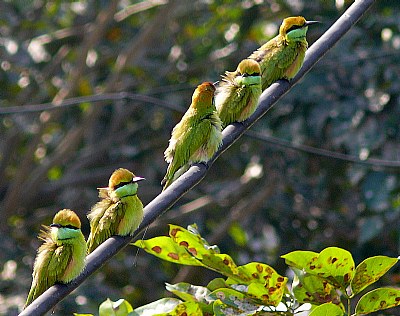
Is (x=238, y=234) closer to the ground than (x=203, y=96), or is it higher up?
closer to the ground

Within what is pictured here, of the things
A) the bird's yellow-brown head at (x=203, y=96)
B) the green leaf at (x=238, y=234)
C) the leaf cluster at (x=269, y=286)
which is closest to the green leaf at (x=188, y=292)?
the leaf cluster at (x=269, y=286)

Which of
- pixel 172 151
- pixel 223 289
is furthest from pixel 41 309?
pixel 172 151

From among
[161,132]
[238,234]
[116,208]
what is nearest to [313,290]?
[116,208]

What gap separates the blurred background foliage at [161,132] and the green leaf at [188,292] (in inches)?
96.3

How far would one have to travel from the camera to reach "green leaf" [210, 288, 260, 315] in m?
1.43

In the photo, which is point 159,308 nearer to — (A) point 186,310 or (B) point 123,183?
(A) point 186,310

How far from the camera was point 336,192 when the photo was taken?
4.52 meters

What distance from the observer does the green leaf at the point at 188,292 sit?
1.52 metres

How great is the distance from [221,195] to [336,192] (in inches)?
23.6

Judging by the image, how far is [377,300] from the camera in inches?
56.3

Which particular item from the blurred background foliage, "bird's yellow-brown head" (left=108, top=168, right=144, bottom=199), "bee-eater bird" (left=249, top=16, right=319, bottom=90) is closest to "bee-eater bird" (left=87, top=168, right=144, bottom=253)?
"bird's yellow-brown head" (left=108, top=168, right=144, bottom=199)

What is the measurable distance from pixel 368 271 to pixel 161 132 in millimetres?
3538

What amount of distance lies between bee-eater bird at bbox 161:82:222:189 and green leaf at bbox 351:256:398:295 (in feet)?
1.43

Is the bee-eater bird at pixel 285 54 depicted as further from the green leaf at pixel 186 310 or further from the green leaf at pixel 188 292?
the green leaf at pixel 186 310
